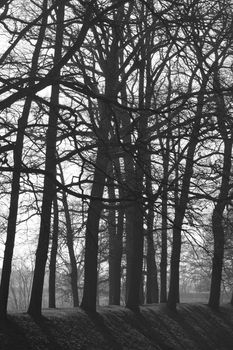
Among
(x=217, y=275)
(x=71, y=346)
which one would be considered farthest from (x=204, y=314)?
(x=71, y=346)

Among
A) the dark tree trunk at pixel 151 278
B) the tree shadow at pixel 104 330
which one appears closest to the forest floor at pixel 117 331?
the tree shadow at pixel 104 330

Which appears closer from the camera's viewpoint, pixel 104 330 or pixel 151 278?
pixel 104 330

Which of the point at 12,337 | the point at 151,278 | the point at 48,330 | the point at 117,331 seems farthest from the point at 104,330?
the point at 151,278

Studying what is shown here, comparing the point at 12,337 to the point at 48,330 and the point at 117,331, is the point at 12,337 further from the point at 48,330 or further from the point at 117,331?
the point at 117,331

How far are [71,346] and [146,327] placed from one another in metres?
5.65

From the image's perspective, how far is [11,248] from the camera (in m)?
14.3

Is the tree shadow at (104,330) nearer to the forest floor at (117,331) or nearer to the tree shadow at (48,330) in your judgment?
the forest floor at (117,331)

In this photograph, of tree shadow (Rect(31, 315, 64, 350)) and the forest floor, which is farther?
the forest floor

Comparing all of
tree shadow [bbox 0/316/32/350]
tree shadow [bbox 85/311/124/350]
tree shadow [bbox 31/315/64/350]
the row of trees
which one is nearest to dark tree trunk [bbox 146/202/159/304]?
the row of trees

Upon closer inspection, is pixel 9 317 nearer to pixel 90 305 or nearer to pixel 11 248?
pixel 11 248

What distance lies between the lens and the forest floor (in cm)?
1262

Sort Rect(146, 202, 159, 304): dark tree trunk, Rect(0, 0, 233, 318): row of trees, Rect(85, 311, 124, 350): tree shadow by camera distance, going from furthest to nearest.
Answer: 1. Rect(146, 202, 159, 304): dark tree trunk
2. Rect(85, 311, 124, 350): tree shadow
3. Rect(0, 0, 233, 318): row of trees

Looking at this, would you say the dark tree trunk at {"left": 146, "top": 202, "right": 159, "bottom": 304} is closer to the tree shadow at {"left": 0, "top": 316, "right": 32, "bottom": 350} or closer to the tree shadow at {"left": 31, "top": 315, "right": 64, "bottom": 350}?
the tree shadow at {"left": 31, "top": 315, "right": 64, "bottom": 350}

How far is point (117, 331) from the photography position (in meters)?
16.2
